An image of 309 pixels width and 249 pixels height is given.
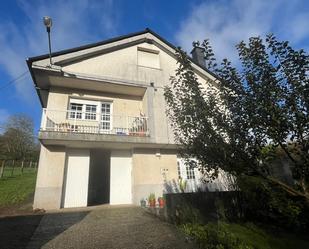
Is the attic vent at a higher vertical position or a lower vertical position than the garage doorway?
higher

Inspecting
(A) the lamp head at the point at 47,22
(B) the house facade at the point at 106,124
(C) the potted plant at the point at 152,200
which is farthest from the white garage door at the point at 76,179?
(A) the lamp head at the point at 47,22

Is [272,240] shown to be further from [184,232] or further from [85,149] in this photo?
[85,149]

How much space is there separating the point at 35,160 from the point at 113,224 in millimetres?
30524

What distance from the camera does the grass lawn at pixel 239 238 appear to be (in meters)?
4.59

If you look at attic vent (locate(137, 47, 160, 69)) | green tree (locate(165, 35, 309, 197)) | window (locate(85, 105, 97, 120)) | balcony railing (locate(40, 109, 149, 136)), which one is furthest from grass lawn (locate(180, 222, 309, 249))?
attic vent (locate(137, 47, 160, 69))

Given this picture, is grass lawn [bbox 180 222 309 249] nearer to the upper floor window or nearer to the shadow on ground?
the shadow on ground

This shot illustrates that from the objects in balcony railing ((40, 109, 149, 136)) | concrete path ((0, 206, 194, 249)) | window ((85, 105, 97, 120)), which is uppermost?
window ((85, 105, 97, 120))

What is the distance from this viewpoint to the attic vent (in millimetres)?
13477

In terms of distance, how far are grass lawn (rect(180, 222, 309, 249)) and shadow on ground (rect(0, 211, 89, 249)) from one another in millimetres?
3659

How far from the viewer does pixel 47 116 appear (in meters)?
10.3

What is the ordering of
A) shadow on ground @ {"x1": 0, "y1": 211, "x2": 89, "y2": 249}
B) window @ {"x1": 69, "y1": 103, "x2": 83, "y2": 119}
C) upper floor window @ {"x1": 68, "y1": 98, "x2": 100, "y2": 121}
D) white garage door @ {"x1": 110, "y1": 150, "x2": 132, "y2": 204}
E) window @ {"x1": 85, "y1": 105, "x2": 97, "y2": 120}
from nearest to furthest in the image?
shadow on ground @ {"x1": 0, "y1": 211, "x2": 89, "y2": 249} < white garage door @ {"x1": 110, "y1": 150, "x2": 132, "y2": 204} < window @ {"x1": 69, "y1": 103, "x2": 83, "y2": 119} < upper floor window @ {"x1": 68, "y1": 98, "x2": 100, "y2": 121} < window @ {"x1": 85, "y1": 105, "x2": 97, "y2": 120}

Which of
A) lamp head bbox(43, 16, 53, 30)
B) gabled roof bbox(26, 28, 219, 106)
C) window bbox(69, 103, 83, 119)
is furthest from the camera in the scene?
window bbox(69, 103, 83, 119)

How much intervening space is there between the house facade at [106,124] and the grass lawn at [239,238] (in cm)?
549

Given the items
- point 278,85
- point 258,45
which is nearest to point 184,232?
point 278,85
